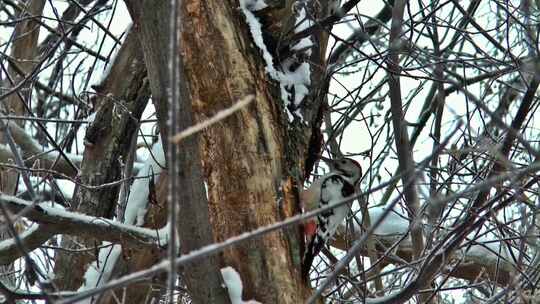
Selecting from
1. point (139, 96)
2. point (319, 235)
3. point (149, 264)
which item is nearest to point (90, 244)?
point (149, 264)

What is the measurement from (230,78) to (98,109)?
1.61 meters

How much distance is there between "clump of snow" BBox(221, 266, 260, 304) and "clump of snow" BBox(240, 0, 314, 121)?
2.59ft

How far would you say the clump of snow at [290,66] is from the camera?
3.22m

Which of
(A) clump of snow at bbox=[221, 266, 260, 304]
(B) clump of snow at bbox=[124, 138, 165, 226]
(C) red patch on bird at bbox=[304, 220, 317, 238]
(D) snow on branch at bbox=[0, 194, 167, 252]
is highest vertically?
(B) clump of snow at bbox=[124, 138, 165, 226]

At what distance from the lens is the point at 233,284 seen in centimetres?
272

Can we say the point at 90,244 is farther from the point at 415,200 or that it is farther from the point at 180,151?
the point at 180,151

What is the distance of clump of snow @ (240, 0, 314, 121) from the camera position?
322 centimetres

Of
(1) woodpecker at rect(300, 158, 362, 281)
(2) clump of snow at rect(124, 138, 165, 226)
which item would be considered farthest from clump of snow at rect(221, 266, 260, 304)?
(2) clump of snow at rect(124, 138, 165, 226)

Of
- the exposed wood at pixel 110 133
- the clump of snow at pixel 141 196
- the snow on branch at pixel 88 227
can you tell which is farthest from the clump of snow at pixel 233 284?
the exposed wood at pixel 110 133

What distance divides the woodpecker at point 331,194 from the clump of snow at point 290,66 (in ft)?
3.05

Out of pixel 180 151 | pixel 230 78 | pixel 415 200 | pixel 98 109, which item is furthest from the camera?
pixel 98 109

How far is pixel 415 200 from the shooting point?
395 centimetres

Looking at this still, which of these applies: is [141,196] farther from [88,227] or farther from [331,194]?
[88,227]

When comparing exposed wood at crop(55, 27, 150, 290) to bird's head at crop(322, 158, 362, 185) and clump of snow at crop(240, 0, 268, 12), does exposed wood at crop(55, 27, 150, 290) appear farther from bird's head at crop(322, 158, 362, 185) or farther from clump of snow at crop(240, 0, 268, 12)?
clump of snow at crop(240, 0, 268, 12)
